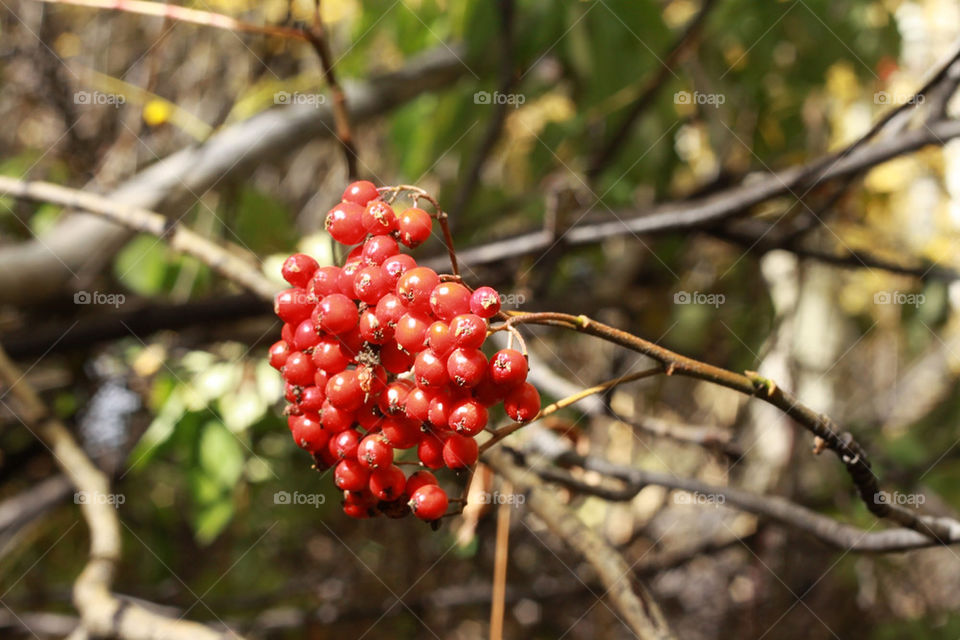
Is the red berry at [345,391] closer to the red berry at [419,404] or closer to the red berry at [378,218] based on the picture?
the red berry at [419,404]

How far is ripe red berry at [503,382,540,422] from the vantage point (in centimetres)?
71

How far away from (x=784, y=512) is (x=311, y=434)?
73 cm

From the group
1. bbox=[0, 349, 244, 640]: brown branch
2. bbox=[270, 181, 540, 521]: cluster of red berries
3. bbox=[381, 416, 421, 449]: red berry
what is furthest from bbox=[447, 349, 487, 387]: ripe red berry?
bbox=[0, 349, 244, 640]: brown branch

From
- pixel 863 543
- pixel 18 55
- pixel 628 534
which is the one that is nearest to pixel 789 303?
pixel 628 534

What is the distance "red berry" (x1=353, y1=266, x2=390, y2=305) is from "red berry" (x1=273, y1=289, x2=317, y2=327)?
0.08 metres

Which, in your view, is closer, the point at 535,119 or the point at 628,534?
the point at 628,534

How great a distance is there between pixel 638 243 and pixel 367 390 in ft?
5.48

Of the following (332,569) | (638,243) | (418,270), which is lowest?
(332,569)

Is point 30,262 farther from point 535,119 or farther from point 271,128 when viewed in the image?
point 535,119

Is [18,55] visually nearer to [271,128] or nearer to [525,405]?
[271,128]

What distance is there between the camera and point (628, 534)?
263 cm

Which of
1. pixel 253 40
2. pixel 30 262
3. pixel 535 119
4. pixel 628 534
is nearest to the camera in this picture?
pixel 30 262

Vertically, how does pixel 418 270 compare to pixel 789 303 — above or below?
above

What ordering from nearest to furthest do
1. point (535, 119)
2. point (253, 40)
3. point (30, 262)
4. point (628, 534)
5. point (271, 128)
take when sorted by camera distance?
1. point (30, 262)
2. point (271, 128)
3. point (628, 534)
4. point (253, 40)
5. point (535, 119)
